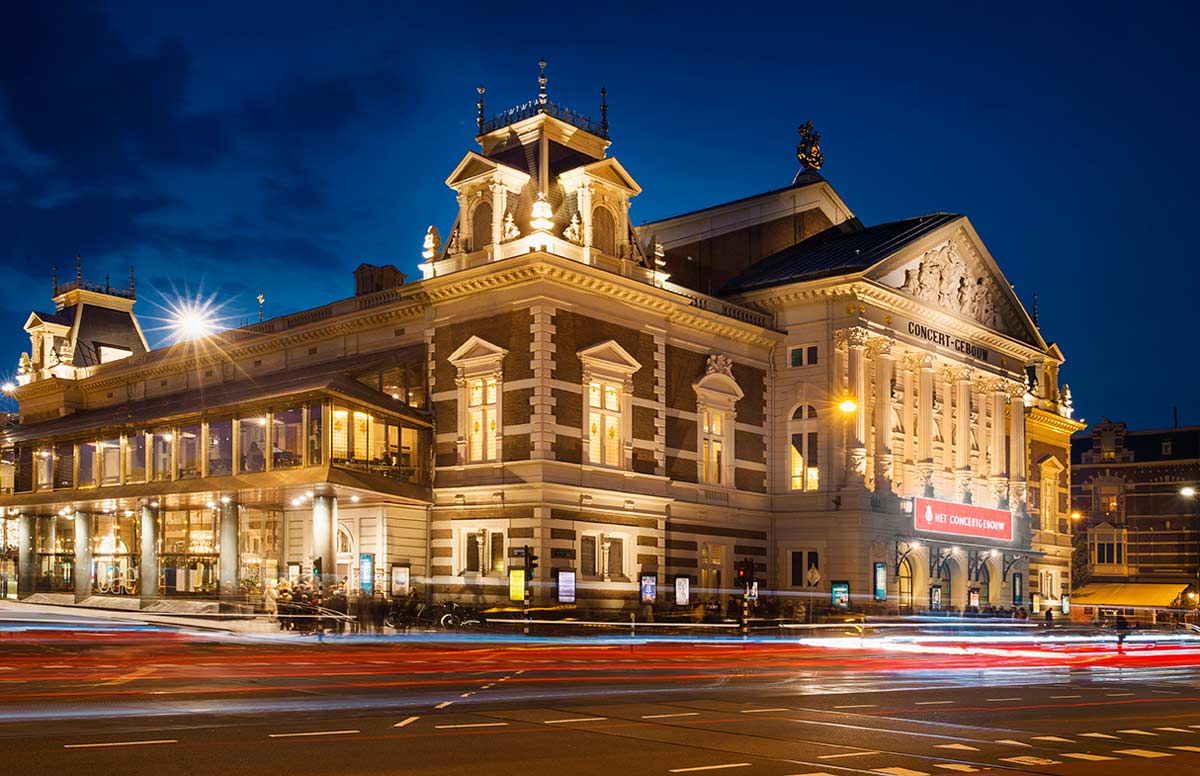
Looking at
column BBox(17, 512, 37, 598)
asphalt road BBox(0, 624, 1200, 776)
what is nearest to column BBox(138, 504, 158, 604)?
column BBox(17, 512, 37, 598)

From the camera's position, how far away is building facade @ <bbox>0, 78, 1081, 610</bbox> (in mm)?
48688

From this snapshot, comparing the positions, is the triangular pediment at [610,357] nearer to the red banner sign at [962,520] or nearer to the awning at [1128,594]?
the red banner sign at [962,520]

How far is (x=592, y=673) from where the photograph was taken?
92.3 ft

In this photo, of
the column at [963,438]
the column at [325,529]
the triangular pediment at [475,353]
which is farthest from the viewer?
the column at [963,438]

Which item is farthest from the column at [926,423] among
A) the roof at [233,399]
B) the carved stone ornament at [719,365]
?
the roof at [233,399]

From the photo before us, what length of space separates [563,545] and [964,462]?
27.0 meters

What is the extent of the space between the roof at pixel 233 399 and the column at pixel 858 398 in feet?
63.0

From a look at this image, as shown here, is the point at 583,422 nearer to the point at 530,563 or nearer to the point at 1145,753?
the point at 530,563

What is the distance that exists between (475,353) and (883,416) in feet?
65.6

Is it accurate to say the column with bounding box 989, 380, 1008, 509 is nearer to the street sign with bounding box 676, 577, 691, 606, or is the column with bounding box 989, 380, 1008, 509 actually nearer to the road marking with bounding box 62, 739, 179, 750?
the street sign with bounding box 676, 577, 691, 606

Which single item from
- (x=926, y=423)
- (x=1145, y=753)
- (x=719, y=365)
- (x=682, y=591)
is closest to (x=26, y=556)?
(x=682, y=591)

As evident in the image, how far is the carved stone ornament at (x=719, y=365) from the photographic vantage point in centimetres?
5566

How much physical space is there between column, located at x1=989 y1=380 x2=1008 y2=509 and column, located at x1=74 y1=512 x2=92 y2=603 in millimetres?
46275

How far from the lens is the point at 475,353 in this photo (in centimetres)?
5006
